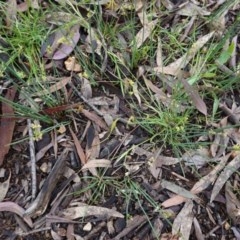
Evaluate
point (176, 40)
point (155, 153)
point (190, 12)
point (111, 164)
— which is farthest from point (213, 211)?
point (190, 12)

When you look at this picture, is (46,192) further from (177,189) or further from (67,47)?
(67,47)

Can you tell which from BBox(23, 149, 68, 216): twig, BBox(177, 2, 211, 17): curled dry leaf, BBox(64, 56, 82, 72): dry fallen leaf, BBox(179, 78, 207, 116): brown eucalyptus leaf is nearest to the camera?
BBox(23, 149, 68, 216): twig

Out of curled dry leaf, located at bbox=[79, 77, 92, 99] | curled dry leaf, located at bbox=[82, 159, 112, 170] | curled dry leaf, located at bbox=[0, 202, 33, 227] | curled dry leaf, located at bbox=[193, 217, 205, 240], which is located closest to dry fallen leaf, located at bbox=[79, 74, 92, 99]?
curled dry leaf, located at bbox=[79, 77, 92, 99]

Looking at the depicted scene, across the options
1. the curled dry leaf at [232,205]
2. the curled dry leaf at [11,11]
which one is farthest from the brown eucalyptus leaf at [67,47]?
the curled dry leaf at [232,205]

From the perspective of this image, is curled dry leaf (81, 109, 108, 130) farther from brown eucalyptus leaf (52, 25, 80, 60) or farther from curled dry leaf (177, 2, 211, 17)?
curled dry leaf (177, 2, 211, 17)

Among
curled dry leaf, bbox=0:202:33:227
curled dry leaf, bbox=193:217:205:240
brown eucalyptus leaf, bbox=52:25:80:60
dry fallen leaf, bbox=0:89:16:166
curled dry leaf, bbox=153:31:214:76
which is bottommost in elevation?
curled dry leaf, bbox=0:202:33:227

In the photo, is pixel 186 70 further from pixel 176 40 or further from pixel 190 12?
pixel 190 12

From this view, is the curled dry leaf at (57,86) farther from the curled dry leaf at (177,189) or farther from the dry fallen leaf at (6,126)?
the curled dry leaf at (177,189)
